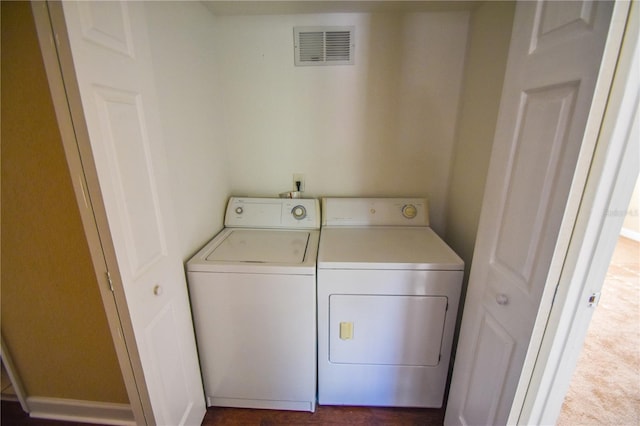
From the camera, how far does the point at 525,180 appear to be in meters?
0.87

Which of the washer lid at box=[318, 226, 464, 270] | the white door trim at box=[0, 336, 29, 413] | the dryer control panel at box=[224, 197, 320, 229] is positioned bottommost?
the white door trim at box=[0, 336, 29, 413]

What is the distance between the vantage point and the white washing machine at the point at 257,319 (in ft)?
4.40

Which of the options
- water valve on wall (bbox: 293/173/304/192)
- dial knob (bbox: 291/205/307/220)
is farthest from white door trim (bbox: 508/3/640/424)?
water valve on wall (bbox: 293/173/304/192)

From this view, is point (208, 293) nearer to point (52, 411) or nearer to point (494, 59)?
point (52, 411)

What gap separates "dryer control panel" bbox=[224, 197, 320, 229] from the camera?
1.82 metres

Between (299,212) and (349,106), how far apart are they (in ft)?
2.59

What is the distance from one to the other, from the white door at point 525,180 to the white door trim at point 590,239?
37mm

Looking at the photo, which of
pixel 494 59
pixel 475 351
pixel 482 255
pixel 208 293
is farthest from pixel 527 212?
pixel 208 293

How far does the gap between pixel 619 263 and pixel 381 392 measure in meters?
3.31

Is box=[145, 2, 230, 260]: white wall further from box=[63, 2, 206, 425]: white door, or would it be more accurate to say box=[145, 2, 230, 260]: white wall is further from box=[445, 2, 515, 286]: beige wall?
box=[445, 2, 515, 286]: beige wall

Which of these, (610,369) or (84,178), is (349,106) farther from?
(610,369)

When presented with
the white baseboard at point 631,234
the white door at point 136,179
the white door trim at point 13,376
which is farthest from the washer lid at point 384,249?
the white baseboard at point 631,234

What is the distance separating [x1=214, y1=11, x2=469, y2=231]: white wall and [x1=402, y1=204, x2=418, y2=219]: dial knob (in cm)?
15

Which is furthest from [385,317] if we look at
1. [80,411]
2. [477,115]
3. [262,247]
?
[80,411]
